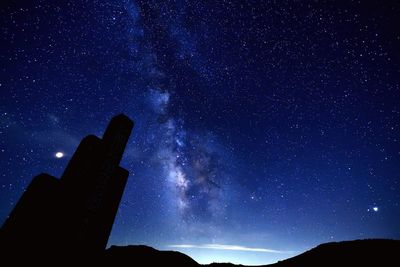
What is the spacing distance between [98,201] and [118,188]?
68 centimetres

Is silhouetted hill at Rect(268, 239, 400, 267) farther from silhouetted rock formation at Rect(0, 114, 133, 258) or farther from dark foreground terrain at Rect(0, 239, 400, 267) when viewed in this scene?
silhouetted rock formation at Rect(0, 114, 133, 258)

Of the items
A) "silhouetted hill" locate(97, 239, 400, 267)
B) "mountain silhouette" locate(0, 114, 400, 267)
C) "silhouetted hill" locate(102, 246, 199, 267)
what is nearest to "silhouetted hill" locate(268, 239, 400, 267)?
"silhouetted hill" locate(97, 239, 400, 267)

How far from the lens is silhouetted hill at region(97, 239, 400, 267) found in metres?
7.27

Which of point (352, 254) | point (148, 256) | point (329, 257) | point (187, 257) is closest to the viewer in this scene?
point (352, 254)

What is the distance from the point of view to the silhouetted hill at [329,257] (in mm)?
7273

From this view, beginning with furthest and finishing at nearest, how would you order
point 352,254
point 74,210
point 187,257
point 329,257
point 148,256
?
point 187,257 < point 148,256 < point 329,257 < point 352,254 < point 74,210

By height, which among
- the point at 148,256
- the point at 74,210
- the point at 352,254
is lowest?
the point at 74,210

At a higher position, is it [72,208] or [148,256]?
[148,256]

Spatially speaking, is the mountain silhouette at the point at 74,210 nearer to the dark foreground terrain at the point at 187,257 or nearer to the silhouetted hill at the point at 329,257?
the dark foreground terrain at the point at 187,257

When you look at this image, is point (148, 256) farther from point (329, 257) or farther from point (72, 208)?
point (72, 208)

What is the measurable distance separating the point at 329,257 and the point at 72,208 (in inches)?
358

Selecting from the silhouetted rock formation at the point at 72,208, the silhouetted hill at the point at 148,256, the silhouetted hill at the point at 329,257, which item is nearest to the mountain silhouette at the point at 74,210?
the silhouetted rock formation at the point at 72,208

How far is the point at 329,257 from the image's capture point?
831 centimetres

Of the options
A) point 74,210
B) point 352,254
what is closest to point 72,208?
point 74,210
